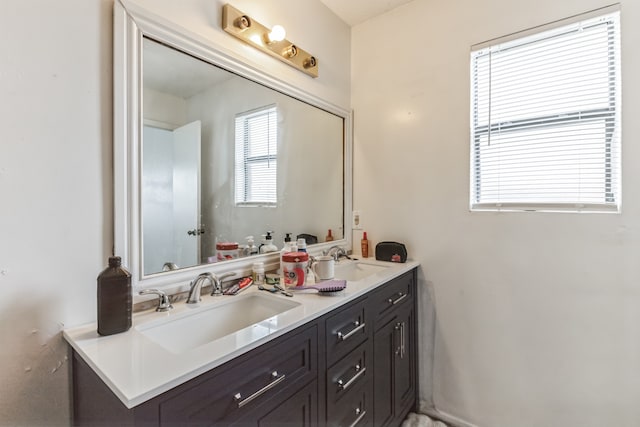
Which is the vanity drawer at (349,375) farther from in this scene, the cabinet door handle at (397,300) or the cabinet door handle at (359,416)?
the cabinet door handle at (397,300)

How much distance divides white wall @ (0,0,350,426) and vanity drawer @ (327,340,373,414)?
0.85 metres

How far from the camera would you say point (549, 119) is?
5.07ft

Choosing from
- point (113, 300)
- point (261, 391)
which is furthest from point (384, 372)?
point (113, 300)

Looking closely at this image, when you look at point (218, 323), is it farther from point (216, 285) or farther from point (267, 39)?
point (267, 39)

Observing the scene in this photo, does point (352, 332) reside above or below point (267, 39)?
below

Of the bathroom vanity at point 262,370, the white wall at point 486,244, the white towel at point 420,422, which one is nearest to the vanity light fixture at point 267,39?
the white wall at point 486,244

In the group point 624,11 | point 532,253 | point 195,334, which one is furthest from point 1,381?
point 624,11

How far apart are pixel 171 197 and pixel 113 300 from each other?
1.54ft

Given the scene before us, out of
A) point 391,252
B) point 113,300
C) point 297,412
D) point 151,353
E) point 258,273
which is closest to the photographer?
point 151,353

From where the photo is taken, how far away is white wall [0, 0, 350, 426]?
2.80ft

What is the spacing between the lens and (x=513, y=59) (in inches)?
64.6

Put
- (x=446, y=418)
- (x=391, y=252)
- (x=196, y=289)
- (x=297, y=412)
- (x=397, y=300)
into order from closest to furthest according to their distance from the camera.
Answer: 1. (x=297, y=412)
2. (x=196, y=289)
3. (x=397, y=300)
4. (x=446, y=418)
5. (x=391, y=252)

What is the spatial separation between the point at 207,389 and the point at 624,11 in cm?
218

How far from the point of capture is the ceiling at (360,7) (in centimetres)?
195
